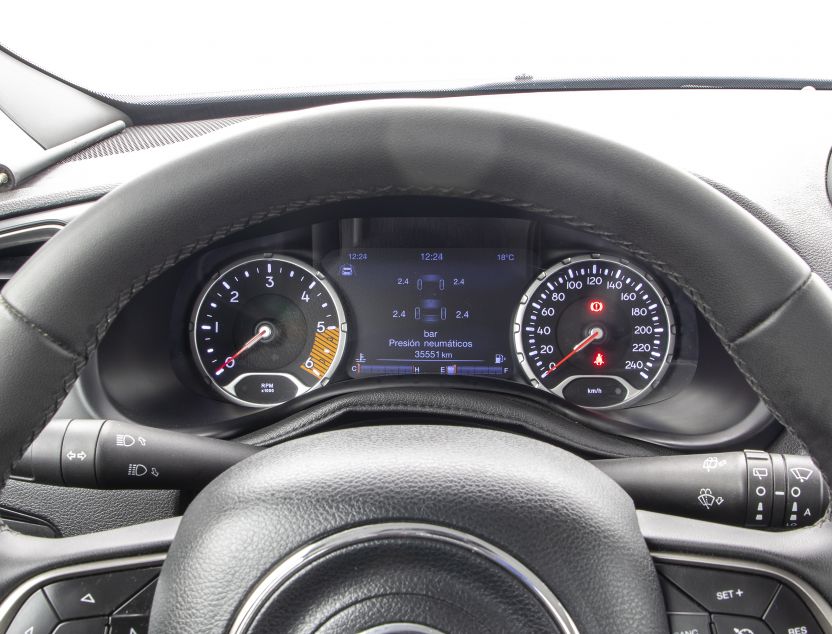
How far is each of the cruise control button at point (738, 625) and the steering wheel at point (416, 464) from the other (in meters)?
0.15

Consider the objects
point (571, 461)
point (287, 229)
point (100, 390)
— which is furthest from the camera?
point (287, 229)

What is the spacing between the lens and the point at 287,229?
7.65 feet

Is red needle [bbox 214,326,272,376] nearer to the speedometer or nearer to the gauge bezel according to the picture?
the gauge bezel

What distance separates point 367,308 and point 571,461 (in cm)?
143

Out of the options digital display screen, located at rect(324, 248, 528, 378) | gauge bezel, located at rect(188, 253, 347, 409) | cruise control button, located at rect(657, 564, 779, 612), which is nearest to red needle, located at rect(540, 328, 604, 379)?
digital display screen, located at rect(324, 248, 528, 378)

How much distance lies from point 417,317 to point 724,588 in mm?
1422

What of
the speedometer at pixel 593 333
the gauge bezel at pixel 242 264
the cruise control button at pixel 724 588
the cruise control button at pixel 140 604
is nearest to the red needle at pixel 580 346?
the speedometer at pixel 593 333

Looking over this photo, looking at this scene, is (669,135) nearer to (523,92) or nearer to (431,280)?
(523,92)

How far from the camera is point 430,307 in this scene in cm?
242

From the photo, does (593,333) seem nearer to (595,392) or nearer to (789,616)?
(595,392)

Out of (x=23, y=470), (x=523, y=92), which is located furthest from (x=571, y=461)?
(x=523, y=92)

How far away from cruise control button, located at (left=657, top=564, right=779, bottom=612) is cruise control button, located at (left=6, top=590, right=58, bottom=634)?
2.51 feet

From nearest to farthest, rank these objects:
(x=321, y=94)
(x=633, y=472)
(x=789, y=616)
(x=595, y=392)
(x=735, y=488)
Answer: (x=789, y=616)
(x=735, y=488)
(x=633, y=472)
(x=595, y=392)
(x=321, y=94)

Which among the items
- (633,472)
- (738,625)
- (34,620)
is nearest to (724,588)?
(738,625)
